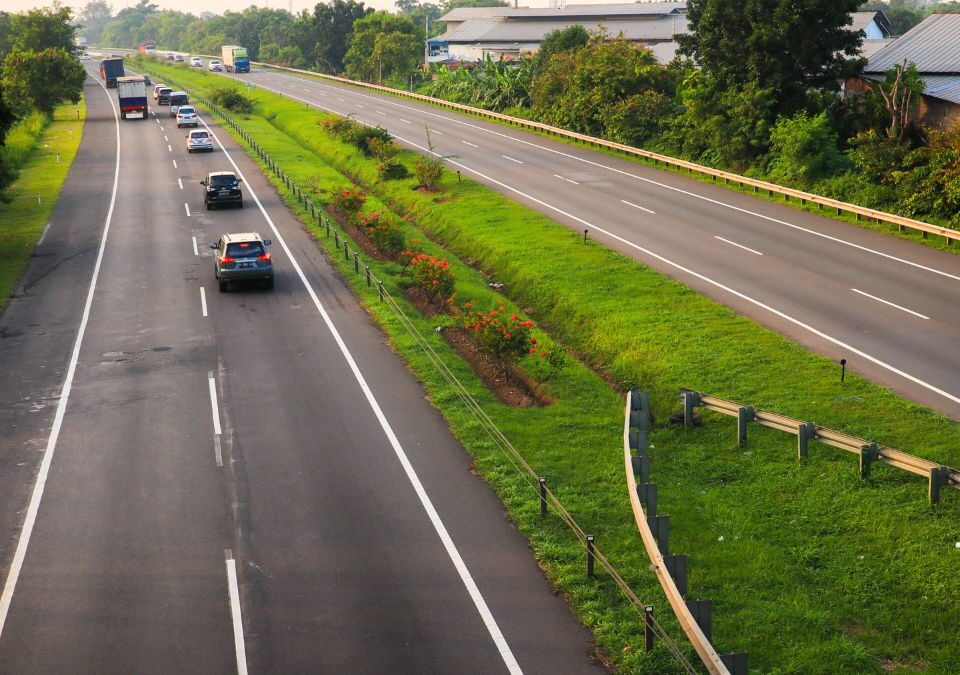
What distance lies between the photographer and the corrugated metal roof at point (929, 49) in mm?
49688

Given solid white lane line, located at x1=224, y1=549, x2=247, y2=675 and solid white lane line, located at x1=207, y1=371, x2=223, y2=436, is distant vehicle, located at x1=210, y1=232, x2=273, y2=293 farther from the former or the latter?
solid white lane line, located at x1=224, y1=549, x2=247, y2=675

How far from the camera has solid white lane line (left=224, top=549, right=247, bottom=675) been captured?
41.7ft

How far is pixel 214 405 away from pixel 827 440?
12.4 meters

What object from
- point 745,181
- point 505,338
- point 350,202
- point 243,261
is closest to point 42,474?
point 505,338

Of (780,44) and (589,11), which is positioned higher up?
(589,11)

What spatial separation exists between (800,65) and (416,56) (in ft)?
240

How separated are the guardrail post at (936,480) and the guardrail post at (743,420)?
12.0ft

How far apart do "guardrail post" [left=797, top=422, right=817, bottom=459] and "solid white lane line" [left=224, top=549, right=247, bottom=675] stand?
9874 mm

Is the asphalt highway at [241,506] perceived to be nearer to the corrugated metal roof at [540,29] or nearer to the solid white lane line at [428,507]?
the solid white lane line at [428,507]

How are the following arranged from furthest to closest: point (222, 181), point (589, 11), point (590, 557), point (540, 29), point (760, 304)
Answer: point (589, 11), point (540, 29), point (222, 181), point (760, 304), point (590, 557)

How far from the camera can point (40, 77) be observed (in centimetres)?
8219

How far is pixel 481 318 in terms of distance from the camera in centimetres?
2431

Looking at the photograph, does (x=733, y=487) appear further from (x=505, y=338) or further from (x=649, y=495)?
(x=505, y=338)

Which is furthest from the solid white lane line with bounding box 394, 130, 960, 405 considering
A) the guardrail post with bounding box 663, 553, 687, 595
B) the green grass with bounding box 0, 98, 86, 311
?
the green grass with bounding box 0, 98, 86, 311
